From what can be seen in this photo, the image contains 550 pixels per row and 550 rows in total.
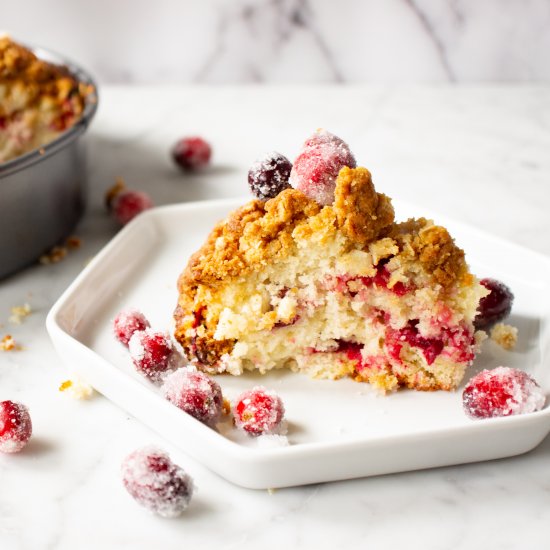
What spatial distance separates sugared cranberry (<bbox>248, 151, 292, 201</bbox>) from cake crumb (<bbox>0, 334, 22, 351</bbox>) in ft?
2.58

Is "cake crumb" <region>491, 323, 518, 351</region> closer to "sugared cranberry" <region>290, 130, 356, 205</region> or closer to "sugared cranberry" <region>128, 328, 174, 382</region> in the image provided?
"sugared cranberry" <region>290, 130, 356, 205</region>

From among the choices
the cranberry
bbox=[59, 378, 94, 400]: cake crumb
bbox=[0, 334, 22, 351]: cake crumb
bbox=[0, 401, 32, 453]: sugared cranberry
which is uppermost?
the cranberry

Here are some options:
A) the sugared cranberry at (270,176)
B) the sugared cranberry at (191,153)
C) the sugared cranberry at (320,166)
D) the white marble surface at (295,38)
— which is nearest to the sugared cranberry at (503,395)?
the sugared cranberry at (320,166)

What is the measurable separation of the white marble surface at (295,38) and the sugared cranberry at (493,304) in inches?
80.3

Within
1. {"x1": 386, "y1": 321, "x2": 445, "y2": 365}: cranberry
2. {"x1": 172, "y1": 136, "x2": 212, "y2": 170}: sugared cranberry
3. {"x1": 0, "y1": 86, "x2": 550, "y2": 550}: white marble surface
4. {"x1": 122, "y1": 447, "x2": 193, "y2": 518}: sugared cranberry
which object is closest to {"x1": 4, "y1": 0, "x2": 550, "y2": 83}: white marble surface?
{"x1": 0, "y1": 86, "x2": 550, "y2": 550}: white marble surface

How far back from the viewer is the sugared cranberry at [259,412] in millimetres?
1938

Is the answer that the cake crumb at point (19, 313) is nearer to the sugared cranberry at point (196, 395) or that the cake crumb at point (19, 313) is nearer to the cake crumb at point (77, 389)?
the cake crumb at point (77, 389)

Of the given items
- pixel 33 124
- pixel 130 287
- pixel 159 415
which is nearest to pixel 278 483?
pixel 159 415

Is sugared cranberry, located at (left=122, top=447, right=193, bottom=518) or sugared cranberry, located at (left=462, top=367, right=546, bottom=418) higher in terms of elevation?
sugared cranberry, located at (left=462, top=367, right=546, bottom=418)

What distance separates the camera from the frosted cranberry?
2988mm

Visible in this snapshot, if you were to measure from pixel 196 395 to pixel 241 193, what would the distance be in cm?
143

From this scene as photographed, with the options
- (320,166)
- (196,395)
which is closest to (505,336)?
(320,166)

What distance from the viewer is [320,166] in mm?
2090

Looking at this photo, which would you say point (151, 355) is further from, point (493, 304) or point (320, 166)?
point (493, 304)
